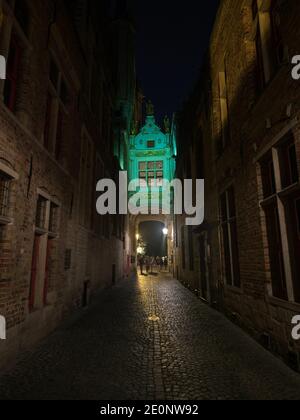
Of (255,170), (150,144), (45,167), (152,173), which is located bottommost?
(255,170)

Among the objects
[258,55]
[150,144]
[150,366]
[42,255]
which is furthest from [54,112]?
[150,144]

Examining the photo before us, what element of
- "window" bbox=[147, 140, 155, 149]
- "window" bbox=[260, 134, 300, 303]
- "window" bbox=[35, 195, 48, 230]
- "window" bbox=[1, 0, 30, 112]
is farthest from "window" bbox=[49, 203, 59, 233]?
"window" bbox=[147, 140, 155, 149]

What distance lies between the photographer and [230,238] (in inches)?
263

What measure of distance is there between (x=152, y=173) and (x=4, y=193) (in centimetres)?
2015

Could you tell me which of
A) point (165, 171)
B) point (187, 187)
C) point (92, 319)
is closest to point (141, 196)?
point (165, 171)

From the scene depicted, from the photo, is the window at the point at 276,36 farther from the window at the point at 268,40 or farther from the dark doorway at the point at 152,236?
the dark doorway at the point at 152,236

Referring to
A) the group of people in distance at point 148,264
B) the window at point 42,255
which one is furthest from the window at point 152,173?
the window at point 42,255

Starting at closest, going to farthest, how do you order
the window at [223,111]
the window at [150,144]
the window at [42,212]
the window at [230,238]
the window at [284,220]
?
the window at [284,220], the window at [42,212], the window at [230,238], the window at [223,111], the window at [150,144]

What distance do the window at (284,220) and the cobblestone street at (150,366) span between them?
1229mm

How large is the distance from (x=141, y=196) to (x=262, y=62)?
1886 cm

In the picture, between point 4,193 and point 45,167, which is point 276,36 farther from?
point 4,193

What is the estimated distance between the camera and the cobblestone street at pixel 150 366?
3.04m

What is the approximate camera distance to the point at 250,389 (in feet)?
10.1

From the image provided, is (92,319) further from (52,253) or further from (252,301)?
(252,301)
